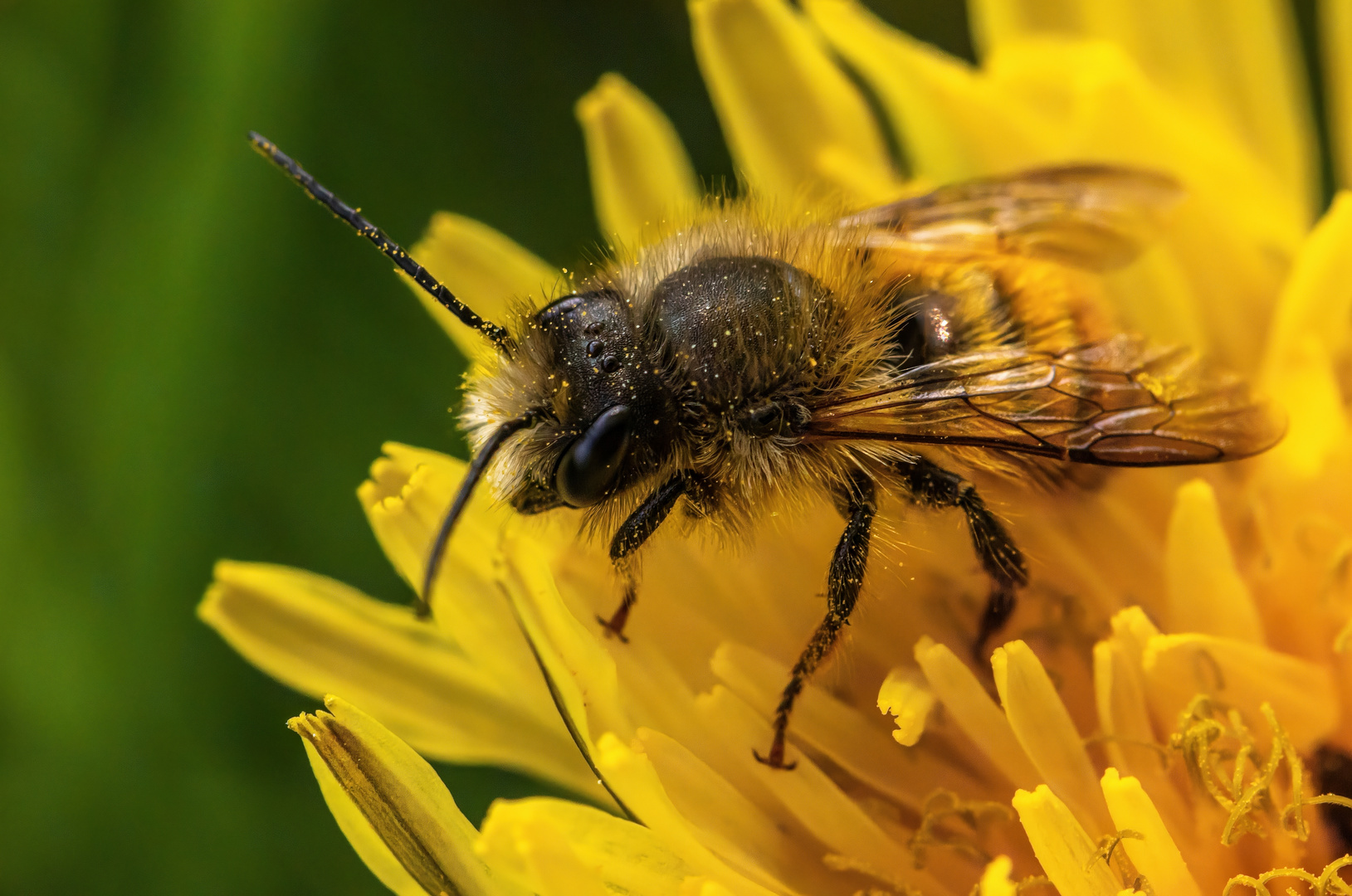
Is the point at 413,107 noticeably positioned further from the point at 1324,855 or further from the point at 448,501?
the point at 1324,855

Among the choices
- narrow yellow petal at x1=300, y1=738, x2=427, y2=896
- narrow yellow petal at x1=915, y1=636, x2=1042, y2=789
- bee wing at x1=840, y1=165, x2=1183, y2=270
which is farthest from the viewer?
bee wing at x1=840, y1=165, x2=1183, y2=270

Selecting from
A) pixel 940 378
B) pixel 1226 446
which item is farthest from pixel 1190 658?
pixel 940 378

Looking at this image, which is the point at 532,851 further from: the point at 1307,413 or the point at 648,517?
the point at 1307,413

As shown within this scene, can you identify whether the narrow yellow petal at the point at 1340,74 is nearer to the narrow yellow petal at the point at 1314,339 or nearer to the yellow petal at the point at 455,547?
the narrow yellow petal at the point at 1314,339

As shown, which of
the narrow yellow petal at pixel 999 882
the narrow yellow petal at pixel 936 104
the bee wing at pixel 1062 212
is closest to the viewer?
the narrow yellow petal at pixel 999 882

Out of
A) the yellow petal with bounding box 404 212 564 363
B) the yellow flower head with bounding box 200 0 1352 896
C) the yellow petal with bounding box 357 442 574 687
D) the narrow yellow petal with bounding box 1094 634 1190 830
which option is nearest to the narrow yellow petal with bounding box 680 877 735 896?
the yellow flower head with bounding box 200 0 1352 896

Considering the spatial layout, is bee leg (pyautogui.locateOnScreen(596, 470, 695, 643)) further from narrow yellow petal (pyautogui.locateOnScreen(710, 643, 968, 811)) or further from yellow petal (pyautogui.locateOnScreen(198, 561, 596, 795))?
yellow petal (pyautogui.locateOnScreen(198, 561, 596, 795))

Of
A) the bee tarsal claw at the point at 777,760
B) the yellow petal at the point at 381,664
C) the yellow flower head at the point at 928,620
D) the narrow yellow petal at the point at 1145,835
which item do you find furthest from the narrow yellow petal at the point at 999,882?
the yellow petal at the point at 381,664
